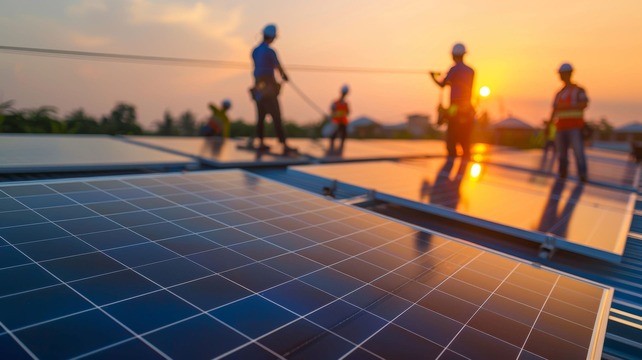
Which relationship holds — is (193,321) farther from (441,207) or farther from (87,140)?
(87,140)

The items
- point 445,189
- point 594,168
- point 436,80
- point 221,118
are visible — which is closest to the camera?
point 445,189

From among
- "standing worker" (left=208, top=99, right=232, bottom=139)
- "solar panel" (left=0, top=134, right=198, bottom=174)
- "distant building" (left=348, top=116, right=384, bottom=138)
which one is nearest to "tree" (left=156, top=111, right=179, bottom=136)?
"standing worker" (left=208, top=99, right=232, bottom=139)

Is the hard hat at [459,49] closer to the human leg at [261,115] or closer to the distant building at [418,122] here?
the human leg at [261,115]

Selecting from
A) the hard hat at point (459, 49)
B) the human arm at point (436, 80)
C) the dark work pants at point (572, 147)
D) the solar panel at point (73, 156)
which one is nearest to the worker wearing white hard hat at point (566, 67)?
the dark work pants at point (572, 147)

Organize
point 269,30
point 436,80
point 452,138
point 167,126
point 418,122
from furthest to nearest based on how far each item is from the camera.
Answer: point 418,122
point 167,126
point 452,138
point 436,80
point 269,30

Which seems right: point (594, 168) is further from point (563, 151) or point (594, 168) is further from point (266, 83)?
point (266, 83)

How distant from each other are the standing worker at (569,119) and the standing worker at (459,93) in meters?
1.62

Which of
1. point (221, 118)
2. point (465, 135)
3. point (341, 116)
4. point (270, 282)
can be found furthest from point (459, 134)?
point (270, 282)

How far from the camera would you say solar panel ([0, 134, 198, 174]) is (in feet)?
13.9

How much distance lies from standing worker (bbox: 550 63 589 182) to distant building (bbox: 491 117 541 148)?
2448 cm

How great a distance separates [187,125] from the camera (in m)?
18.4

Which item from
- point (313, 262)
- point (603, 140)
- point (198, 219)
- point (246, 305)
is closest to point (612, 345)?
point (313, 262)

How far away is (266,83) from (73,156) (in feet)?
12.6

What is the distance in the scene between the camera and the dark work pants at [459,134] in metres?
8.56
